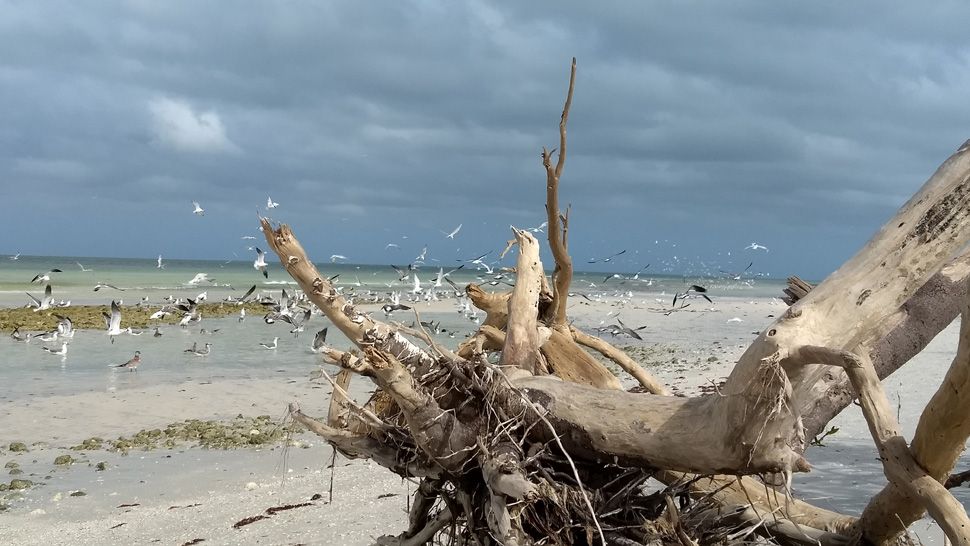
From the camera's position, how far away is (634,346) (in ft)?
71.5

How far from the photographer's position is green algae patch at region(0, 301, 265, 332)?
77.4 ft

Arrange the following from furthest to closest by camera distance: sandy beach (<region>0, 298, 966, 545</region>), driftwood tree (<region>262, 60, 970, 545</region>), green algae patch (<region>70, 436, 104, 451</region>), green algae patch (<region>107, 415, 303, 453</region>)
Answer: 1. green algae patch (<region>107, 415, 303, 453</region>)
2. green algae patch (<region>70, 436, 104, 451</region>)
3. sandy beach (<region>0, 298, 966, 545</region>)
4. driftwood tree (<region>262, 60, 970, 545</region>)

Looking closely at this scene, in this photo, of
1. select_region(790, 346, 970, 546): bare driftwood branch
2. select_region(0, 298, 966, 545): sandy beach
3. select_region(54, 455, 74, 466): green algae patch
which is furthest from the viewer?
select_region(54, 455, 74, 466): green algae patch

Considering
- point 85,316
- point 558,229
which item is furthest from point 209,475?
point 85,316

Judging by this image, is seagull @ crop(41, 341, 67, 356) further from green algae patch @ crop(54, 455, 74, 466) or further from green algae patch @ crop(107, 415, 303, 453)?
green algae patch @ crop(54, 455, 74, 466)

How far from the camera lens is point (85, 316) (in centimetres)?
2712

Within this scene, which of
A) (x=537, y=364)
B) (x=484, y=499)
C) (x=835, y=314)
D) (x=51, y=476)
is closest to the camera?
(x=835, y=314)

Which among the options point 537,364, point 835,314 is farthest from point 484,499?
point 835,314

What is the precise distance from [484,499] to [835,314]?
5.66 feet

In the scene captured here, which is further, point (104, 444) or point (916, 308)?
point (104, 444)

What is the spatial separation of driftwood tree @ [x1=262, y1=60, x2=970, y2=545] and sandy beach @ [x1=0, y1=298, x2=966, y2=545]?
2.90ft

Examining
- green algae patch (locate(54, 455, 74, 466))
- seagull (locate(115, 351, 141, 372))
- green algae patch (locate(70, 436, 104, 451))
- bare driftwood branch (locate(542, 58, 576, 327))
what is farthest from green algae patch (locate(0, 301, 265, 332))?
bare driftwood branch (locate(542, 58, 576, 327))

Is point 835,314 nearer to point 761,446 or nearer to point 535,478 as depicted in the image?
point 761,446

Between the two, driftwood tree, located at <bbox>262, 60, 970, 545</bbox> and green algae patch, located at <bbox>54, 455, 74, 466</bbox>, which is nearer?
driftwood tree, located at <bbox>262, 60, 970, 545</bbox>
